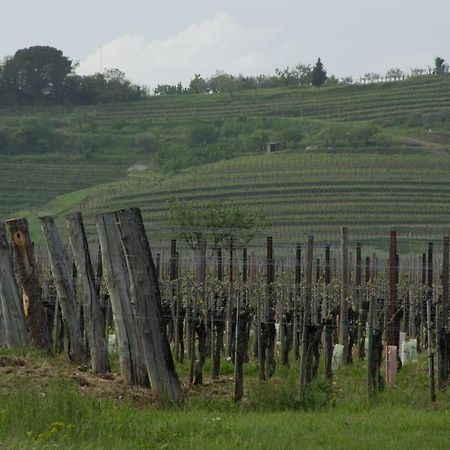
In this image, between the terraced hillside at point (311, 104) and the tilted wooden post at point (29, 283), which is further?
the terraced hillside at point (311, 104)

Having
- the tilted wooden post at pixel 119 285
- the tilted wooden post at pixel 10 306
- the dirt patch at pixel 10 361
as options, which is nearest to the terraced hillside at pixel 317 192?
the tilted wooden post at pixel 10 306

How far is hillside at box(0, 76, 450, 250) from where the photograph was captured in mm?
66312

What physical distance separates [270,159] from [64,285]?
68584 millimetres

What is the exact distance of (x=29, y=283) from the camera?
52.7 feet

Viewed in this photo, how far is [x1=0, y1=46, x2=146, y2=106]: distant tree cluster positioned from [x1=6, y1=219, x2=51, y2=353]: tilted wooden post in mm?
106923

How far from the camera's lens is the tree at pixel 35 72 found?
122438 mm

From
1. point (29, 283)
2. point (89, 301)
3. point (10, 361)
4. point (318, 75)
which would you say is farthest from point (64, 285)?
point (318, 75)

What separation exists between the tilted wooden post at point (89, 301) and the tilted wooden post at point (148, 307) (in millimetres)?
1993

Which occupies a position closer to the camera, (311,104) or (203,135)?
(203,135)

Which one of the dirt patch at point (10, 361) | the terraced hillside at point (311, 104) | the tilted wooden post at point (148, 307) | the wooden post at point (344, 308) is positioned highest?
the tilted wooden post at point (148, 307)

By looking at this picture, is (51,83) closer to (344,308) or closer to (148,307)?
(344,308)

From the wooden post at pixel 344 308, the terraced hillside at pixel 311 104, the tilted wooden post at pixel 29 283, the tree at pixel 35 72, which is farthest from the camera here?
the tree at pixel 35 72

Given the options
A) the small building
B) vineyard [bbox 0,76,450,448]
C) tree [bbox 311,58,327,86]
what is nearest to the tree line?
tree [bbox 311,58,327,86]

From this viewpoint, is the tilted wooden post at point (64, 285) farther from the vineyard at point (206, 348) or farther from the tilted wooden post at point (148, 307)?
the tilted wooden post at point (148, 307)
